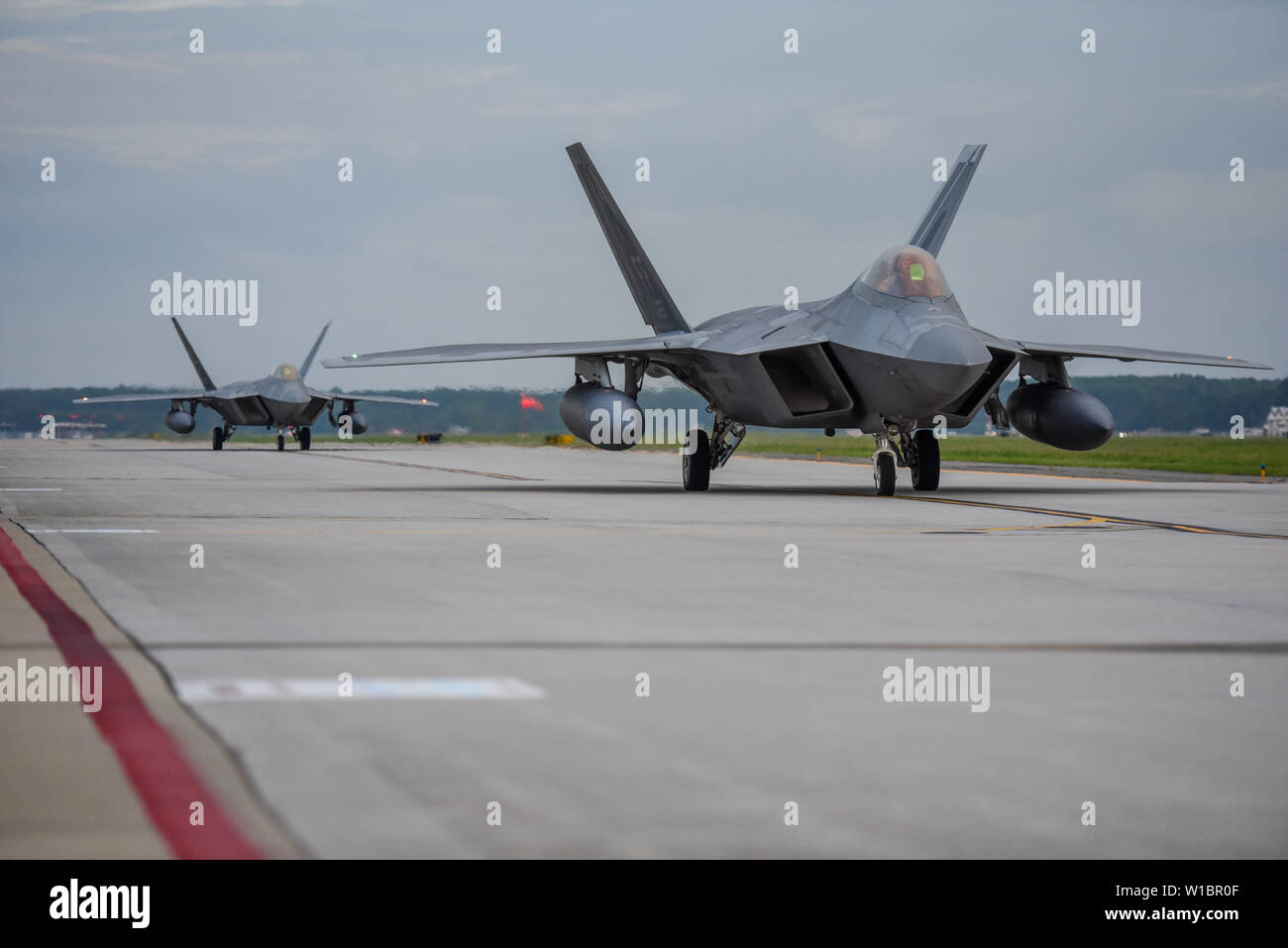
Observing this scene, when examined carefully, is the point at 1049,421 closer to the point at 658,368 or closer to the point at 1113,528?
the point at 658,368

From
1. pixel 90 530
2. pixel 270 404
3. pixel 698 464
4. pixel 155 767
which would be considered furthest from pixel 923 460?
pixel 270 404

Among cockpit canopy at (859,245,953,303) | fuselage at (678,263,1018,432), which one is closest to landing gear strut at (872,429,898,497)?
fuselage at (678,263,1018,432)

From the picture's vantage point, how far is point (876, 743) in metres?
5.37

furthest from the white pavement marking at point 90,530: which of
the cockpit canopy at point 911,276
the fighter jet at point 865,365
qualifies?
the cockpit canopy at point 911,276

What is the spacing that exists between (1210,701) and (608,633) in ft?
9.84

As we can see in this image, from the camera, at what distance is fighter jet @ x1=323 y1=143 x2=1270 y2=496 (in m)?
20.8

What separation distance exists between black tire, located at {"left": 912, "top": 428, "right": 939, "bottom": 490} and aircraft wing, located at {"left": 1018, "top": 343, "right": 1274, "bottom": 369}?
2.03 m

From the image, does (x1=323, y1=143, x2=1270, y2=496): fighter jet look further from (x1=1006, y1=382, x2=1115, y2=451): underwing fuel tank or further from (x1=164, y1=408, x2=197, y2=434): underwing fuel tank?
(x1=164, y1=408, x2=197, y2=434): underwing fuel tank

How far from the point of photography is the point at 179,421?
59.9m

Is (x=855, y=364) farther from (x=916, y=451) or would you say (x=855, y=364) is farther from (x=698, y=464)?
(x=698, y=464)

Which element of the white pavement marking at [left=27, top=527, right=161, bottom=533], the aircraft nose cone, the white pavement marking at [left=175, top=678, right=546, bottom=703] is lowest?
the white pavement marking at [left=175, top=678, right=546, bottom=703]
